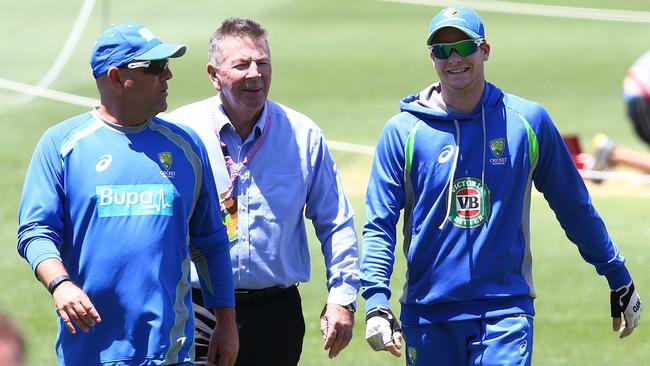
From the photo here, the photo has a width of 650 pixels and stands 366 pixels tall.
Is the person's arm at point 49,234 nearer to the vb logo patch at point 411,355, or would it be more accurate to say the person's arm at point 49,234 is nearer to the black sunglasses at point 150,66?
the black sunglasses at point 150,66

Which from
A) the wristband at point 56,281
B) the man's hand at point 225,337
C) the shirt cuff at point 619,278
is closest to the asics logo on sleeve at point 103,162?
the wristband at point 56,281

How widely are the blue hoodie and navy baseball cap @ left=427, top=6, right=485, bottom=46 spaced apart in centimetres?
27

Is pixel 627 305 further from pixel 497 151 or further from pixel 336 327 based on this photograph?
pixel 336 327

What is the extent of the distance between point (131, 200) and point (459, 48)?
164 cm

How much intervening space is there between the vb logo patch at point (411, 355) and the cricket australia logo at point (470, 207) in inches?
24.1

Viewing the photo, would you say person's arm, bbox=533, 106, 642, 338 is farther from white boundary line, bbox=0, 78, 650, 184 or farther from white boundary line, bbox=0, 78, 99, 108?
white boundary line, bbox=0, 78, 99, 108

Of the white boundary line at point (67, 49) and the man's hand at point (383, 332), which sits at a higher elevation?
the white boundary line at point (67, 49)

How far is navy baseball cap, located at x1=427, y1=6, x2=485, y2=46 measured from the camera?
5.93 meters

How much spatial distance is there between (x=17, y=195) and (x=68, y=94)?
3.80 m

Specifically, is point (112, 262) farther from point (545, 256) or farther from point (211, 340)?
point (545, 256)

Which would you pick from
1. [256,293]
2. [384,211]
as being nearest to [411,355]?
[384,211]

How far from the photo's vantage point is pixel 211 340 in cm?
578

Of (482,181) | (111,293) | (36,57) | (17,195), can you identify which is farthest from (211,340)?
(36,57)

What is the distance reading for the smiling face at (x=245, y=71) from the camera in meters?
6.20
